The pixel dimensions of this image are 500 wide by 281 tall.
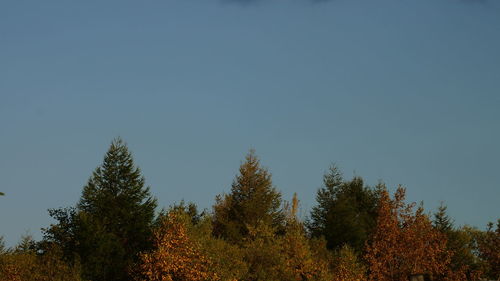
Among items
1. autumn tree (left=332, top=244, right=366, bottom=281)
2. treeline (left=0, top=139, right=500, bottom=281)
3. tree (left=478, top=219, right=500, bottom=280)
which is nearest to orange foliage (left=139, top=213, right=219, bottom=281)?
treeline (left=0, top=139, right=500, bottom=281)

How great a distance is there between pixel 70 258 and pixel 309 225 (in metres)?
37.5

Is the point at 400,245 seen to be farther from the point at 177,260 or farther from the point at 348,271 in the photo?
the point at 177,260

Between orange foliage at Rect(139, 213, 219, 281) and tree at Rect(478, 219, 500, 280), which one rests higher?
tree at Rect(478, 219, 500, 280)

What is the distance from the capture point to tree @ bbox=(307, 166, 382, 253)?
8681cm

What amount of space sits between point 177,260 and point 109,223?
64.5 feet

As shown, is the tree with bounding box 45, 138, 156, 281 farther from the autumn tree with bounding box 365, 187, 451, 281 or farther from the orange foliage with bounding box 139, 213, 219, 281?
the autumn tree with bounding box 365, 187, 451, 281

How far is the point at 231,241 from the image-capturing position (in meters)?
74.4

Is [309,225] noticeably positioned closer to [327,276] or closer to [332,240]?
[332,240]

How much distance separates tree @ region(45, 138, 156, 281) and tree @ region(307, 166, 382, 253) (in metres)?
26.4

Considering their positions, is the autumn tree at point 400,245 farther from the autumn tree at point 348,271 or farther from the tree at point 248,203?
the tree at point 248,203

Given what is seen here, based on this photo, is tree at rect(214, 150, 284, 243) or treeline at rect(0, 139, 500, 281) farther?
tree at rect(214, 150, 284, 243)

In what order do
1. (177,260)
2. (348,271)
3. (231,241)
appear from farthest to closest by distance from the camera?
(231,241)
(348,271)
(177,260)

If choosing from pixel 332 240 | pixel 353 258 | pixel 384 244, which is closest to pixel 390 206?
pixel 384 244

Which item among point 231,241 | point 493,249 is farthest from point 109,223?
point 493,249
